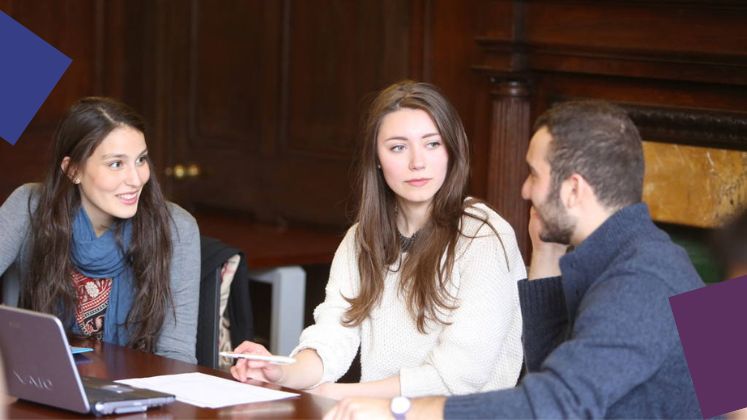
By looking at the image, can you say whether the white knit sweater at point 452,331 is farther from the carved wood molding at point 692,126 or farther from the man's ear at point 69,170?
the carved wood molding at point 692,126

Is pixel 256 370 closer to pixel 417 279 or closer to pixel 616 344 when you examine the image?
pixel 417 279

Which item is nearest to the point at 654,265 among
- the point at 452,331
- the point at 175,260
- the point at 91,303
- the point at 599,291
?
the point at 599,291

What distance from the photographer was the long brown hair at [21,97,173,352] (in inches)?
113

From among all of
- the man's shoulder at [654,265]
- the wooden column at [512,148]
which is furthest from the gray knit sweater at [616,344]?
the wooden column at [512,148]

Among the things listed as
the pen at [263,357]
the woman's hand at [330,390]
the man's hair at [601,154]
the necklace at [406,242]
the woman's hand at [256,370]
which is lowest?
the woman's hand at [330,390]

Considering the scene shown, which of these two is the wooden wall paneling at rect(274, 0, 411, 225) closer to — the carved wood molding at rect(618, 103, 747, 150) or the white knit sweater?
the carved wood molding at rect(618, 103, 747, 150)

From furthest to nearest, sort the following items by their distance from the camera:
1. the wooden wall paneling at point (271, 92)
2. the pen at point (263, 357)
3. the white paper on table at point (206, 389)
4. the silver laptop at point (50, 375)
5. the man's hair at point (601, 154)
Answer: the wooden wall paneling at point (271, 92)
the pen at point (263, 357)
the white paper on table at point (206, 389)
the silver laptop at point (50, 375)
the man's hair at point (601, 154)

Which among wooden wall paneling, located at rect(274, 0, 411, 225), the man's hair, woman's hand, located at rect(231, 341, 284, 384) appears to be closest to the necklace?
woman's hand, located at rect(231, 341, 284, 384)

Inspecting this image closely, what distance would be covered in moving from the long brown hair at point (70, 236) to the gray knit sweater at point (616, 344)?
1.25m

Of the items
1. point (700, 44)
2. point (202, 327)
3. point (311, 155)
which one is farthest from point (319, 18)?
point (202, 327)

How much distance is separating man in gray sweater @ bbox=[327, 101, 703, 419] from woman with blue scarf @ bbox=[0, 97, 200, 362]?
42.2 inches

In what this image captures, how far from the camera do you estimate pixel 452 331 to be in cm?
248

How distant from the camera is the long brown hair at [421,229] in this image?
2.55 meters

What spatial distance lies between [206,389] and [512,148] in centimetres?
198
